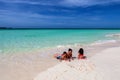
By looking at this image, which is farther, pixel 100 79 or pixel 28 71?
pixel 28 71

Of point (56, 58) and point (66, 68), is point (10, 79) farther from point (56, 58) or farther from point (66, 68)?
point (56, 58)

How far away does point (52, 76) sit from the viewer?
5.90 metres

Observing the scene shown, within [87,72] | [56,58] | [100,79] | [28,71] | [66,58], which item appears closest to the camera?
[100,79]

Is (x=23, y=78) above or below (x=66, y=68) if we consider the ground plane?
below

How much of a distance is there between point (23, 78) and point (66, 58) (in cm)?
355

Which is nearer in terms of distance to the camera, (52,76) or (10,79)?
(52,76)

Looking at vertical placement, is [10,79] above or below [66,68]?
below

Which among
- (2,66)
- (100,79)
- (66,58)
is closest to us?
(100,79)

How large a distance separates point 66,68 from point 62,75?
69cm

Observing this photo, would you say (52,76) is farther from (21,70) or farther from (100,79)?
(21,70)

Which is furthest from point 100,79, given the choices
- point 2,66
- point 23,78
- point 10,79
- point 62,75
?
point 2,66

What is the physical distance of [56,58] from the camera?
10.5 metres

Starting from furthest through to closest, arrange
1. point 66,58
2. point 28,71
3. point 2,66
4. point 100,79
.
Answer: point 66,58, point 2,66, point 28,71, point 100,79

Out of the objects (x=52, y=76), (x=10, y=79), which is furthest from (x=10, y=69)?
(x=52, y=76)
